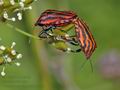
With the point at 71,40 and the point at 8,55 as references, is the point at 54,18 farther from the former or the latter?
the point at 8,55

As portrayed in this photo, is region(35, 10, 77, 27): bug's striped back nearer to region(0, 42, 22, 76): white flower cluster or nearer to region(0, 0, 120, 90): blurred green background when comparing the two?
region(0, 42, 22, 76): white flower cluster

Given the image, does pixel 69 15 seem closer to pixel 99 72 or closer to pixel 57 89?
pixel 57 89

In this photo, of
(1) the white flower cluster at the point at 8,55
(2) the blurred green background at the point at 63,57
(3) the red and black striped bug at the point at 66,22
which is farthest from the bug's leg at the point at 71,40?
(2) the blurred green background at the point at 63,57

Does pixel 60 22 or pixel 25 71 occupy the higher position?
pixel 60 22

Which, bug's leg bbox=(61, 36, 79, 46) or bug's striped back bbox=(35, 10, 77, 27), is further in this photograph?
bug's leg bbox=(61, 36, 79, 46)

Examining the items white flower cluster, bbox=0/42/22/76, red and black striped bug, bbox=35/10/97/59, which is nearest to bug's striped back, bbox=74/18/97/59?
red and black striped bug, bbox=35/10/97/59

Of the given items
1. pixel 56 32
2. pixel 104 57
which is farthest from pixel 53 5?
pixel 56 32

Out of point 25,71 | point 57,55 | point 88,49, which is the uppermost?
point 88,49

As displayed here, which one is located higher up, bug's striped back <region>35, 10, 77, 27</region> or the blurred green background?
bug's striped back <region>35, 10, 77, 27</region>
